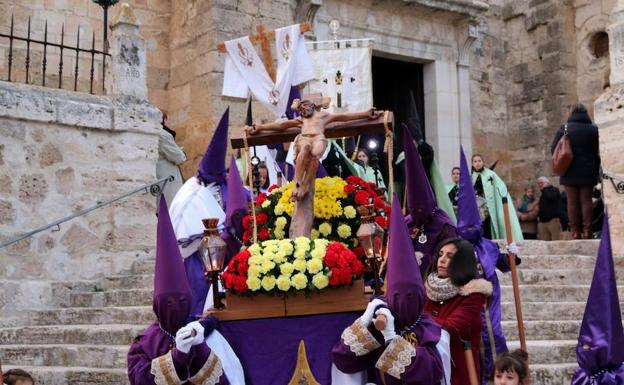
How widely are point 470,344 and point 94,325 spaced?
173 inches

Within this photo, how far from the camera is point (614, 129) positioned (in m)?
9.75

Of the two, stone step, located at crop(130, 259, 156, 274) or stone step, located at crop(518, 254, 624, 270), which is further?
stone step, located at crop(130, 259, 156, 274)

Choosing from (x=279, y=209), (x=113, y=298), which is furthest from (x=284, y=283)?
(x=113, y=298)

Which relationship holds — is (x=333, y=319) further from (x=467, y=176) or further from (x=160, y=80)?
(x=160, y=80)

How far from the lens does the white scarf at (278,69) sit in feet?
29.6

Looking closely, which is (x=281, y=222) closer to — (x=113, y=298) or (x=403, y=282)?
(x=403, y=282)

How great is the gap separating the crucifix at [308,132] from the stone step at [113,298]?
3425 millimetres

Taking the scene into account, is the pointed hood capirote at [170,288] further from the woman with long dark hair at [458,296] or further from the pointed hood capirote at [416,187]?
the pointed hood capirote at [416,187]

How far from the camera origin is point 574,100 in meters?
16.2

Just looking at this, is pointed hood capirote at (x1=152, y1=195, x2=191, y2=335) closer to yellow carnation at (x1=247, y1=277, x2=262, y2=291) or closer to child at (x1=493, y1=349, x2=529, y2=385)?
yellow carnation at (x1=247, y1=277, x2=262, y2=291)

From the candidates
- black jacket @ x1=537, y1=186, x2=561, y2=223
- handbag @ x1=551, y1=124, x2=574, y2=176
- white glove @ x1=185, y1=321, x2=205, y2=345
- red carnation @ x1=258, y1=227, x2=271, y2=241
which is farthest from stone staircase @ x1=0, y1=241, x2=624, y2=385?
black jacket @ x1=537, y1=186, x2=561, y2=223

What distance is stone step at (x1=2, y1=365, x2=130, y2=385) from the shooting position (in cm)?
721

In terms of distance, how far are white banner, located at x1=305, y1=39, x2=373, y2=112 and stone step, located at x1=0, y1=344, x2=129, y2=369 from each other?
540 centimetres

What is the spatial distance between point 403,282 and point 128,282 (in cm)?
528
